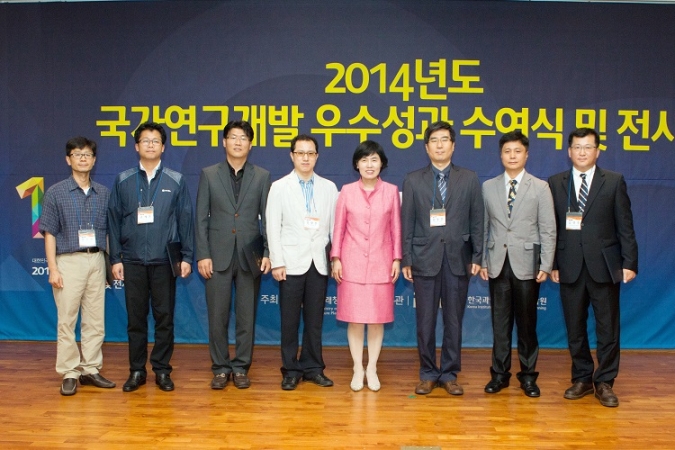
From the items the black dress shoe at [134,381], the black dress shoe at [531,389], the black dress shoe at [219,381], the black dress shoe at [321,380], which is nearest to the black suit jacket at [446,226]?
the black dress shoe at [531,389]

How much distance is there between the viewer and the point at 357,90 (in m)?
4.96

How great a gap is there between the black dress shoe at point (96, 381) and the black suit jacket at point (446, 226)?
2005 millimetres

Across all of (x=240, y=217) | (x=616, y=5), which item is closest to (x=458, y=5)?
(x=616, y=5)

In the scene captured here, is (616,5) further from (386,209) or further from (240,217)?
(240,217)

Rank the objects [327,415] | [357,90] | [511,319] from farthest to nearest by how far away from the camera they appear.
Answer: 1. [357,90]
2. [511,319]
3. [327,415]

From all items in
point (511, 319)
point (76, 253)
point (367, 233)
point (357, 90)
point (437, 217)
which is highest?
point (357, 90)

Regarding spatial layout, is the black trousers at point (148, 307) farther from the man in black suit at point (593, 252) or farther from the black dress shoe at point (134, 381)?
the man in black suit at point (593, 252)

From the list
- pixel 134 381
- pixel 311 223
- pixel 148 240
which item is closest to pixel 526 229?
pixel 311 223

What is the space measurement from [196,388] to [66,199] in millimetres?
1415

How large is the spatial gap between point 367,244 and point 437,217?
45 centimetres

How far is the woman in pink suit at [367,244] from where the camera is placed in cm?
365

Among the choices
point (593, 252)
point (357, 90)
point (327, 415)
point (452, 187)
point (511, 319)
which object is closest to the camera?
point (327, 415)

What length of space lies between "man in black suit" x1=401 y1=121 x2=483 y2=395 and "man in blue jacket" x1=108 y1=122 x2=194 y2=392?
1426mm

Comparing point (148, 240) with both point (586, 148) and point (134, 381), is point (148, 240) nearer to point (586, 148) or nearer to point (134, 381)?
point (134, 381)
